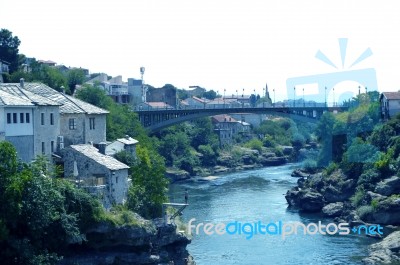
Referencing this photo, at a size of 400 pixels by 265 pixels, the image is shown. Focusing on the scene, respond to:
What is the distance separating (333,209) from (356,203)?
7.13ft

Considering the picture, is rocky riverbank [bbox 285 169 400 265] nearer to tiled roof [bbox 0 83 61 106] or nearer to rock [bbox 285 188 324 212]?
rock [bbox 285 188 324 212]

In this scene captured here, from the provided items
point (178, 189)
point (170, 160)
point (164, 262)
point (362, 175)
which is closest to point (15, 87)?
point (164, 262)

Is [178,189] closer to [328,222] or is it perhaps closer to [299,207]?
[299,207]

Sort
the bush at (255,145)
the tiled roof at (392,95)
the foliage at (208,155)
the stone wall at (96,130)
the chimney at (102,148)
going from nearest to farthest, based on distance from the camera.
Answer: the chimney at (102,148), the stone wall at (96,130), the tiled roof at (392,95), the foliage at (208,155), the bush at (255,145)

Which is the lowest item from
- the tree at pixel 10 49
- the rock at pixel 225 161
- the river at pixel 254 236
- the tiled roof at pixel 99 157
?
the river at pixel 254 236

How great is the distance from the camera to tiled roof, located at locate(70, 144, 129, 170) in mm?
33844

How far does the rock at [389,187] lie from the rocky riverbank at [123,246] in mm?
18992

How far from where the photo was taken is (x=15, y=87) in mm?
35969

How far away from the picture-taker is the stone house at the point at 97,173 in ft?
108

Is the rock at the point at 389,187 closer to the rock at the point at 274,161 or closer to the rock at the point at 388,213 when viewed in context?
the rock at the point at 388,213

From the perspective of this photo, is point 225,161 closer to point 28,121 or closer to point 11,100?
point 28,121

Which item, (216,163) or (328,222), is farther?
(216,163)

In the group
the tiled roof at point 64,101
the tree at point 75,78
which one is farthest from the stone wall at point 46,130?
the tree at point 75,78

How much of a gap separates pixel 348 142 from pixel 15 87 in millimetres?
32744
